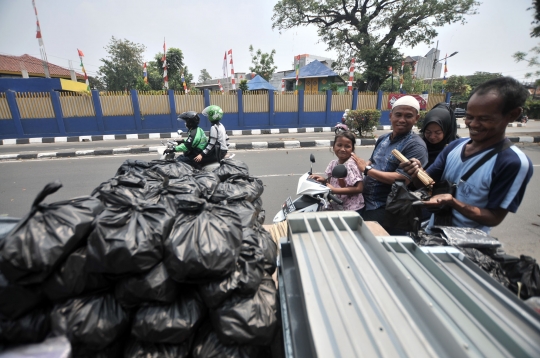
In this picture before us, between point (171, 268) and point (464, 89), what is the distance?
1356 inches

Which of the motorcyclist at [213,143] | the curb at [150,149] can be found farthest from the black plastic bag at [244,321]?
the curb at [150,149]

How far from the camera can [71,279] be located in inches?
41.6

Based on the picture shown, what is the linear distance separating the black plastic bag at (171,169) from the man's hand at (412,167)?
1.64m

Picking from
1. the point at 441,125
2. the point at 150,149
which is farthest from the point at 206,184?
the point at 150,149

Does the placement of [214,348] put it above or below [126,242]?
below

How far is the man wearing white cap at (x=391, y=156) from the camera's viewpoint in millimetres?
1820

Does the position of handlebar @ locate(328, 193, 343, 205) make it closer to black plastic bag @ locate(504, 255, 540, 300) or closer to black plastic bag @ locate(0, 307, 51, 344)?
black plastic bag @ locate(504, 255, 540, 300)

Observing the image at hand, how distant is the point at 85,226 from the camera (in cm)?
111

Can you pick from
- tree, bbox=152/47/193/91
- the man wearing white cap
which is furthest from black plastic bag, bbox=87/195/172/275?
tree, bbox=152/47/193/91

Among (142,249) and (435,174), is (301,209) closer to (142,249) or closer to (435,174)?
(435,174)

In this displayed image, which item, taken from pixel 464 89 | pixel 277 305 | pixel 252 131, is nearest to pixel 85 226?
pixel 277 305

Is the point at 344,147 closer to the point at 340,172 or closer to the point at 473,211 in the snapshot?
the point at 340,172

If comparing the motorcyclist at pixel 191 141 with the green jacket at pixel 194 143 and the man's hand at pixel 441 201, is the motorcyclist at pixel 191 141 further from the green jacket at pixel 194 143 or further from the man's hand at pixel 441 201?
the man's hand at pixel 441 201

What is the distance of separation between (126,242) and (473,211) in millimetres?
1687
